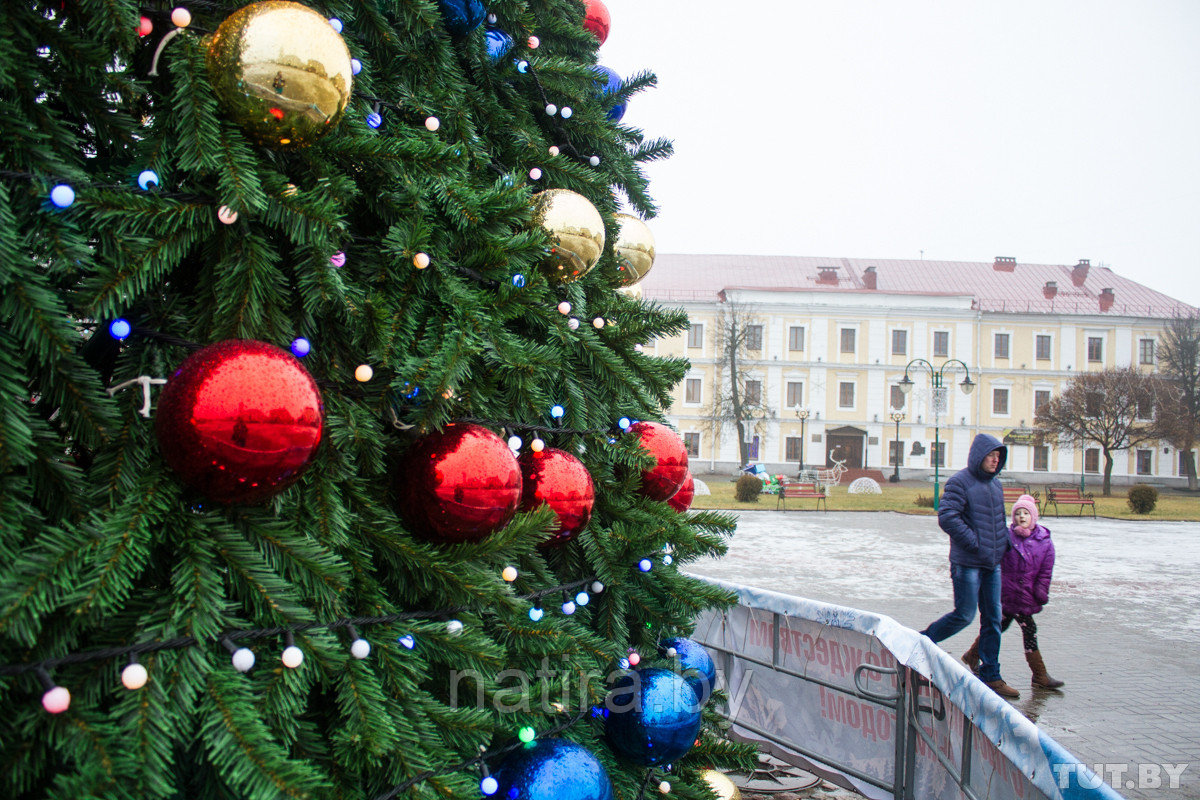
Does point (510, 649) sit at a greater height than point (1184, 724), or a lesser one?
greater

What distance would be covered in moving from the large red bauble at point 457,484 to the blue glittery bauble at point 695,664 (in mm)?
1254

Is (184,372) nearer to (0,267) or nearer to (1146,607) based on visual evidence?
(0,267)

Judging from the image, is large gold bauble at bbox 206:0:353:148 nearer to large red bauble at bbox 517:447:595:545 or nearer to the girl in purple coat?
large red bauble at bbox 517:447:595:545

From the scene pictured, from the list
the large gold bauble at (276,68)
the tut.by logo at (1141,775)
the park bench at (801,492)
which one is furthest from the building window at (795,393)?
the large gold bauble at (276,68)

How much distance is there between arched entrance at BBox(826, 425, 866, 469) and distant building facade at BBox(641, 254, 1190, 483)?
6 centimetres

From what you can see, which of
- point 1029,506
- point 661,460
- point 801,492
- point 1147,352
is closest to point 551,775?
point 661,460

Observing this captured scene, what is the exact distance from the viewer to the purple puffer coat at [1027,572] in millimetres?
6129

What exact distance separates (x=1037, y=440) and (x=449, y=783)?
4324 centimetres

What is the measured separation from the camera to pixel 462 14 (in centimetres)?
189

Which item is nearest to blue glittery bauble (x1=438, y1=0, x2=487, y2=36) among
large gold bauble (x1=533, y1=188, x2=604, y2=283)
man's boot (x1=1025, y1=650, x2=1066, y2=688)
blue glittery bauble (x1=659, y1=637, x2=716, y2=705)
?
large gold bauble (x1=533, y1=188, x2=604, y2=283)

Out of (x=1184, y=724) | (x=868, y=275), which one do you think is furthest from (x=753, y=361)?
(x=1184, y=724)

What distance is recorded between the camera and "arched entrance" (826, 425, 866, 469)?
4300cm

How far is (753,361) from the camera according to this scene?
43.9 metres

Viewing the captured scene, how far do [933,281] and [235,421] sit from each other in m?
49.2
